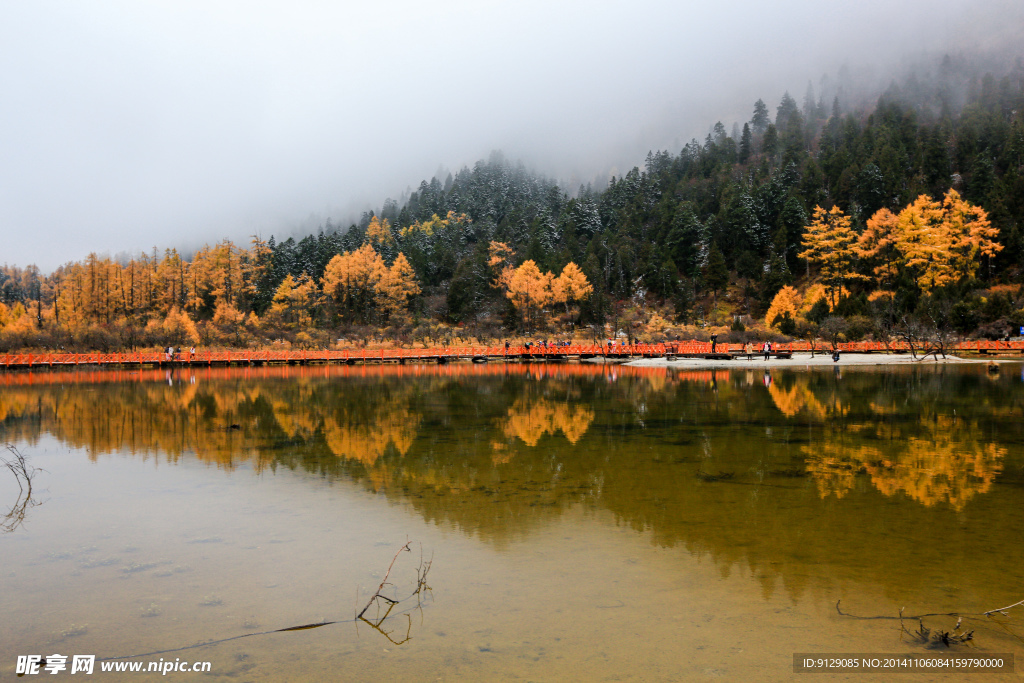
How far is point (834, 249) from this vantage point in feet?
207

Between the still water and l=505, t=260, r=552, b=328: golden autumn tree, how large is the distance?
53258 millimetres

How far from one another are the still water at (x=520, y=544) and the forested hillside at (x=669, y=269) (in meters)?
40.6

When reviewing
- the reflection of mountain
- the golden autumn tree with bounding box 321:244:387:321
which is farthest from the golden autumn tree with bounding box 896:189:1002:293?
the golden autumn tree with bounding box 321:244:387:321

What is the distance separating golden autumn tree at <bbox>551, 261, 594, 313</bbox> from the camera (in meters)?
68.9

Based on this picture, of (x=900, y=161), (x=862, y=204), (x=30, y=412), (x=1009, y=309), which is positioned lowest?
(x=30, y=412)

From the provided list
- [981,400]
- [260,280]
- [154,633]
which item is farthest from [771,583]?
[260,280]

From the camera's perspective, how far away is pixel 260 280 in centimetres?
8481

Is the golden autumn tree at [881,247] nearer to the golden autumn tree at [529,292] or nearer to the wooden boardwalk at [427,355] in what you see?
the wooden boardwalk at [427,355]

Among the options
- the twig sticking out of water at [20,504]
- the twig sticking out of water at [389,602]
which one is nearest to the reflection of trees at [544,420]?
the twig sticking out of water at [389,602]

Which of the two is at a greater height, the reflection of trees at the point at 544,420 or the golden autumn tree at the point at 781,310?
the golden autumn tree at the point at 781,310

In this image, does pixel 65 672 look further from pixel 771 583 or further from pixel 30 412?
pixel 30 412

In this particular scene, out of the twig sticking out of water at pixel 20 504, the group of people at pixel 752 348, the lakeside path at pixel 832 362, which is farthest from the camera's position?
the group of people at pixel 752 348

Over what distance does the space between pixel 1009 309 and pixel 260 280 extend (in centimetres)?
8303

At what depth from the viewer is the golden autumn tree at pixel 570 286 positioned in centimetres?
6888
